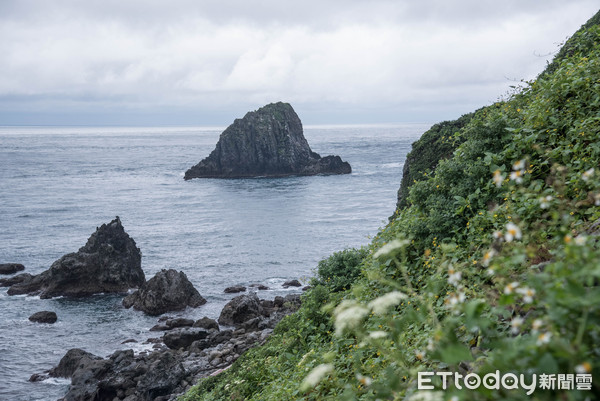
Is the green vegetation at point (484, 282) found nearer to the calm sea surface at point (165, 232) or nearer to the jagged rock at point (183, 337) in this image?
the jagged rock at point (183, 337)

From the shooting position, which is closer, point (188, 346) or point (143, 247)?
point (188, 346)

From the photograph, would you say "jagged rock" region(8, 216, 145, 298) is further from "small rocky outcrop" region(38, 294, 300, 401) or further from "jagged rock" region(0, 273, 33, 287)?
"small rocky outcrop" region(38, 294, 300, 401)

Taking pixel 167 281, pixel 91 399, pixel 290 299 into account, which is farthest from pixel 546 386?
pixel 167 281

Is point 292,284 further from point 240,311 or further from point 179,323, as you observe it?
point 179,323

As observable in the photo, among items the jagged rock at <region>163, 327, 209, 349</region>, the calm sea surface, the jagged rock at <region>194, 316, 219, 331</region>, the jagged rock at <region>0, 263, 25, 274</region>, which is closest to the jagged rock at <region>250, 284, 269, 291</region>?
the calm sea surface

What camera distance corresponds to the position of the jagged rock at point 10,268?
37.9 m

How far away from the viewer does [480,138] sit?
934 centimetres

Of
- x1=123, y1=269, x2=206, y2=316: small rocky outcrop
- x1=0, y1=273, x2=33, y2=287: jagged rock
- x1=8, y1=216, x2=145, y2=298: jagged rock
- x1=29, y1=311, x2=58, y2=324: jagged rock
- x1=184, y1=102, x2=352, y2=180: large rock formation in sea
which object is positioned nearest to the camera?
x1=29, y1=311, x2=58, y2=324: jagged rock

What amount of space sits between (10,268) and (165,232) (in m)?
16.2

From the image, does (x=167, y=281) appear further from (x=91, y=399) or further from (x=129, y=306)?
(x=91, y=399)

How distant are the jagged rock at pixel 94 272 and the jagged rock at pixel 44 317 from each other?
14.3 ft

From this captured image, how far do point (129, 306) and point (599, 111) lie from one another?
31290mm

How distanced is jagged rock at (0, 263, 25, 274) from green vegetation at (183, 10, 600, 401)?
1316 inches

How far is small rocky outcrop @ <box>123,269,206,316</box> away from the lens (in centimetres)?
3034
